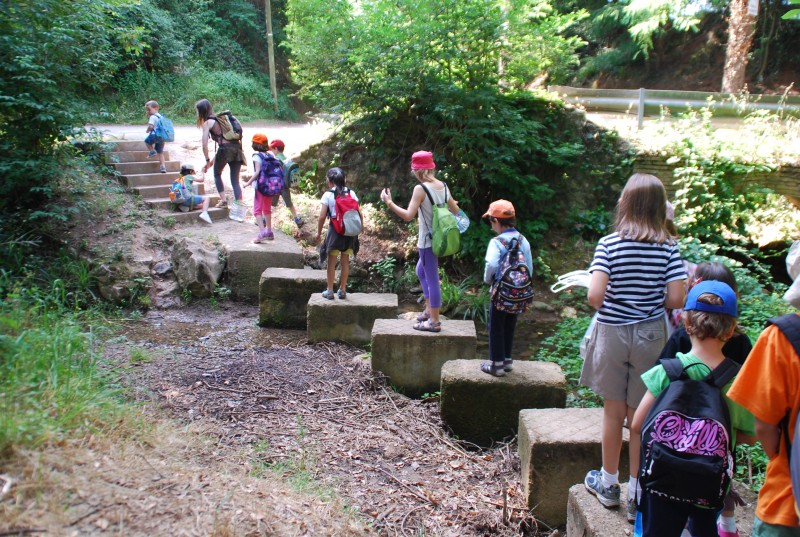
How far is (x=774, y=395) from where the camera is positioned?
1.91 meters

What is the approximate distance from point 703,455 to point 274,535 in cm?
185

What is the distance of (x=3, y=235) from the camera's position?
7363 millimetres

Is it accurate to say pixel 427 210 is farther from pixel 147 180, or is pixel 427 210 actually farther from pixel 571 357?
pixel 147 180

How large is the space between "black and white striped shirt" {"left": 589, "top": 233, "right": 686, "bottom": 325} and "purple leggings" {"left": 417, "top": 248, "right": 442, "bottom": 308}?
2.38 metres

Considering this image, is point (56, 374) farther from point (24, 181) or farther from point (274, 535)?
point (24, 181)

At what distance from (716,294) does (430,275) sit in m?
3.16

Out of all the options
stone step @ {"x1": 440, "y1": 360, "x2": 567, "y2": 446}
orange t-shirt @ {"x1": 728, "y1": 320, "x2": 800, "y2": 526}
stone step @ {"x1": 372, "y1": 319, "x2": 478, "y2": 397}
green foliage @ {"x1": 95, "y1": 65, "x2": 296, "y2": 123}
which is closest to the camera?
orange t-shirt @ {"x1": 728, "y1": 320, "x2": 800, "y2": 526}

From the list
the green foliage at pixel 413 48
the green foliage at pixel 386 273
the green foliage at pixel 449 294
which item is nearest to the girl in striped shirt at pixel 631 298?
the green foliage at pixel 449 294

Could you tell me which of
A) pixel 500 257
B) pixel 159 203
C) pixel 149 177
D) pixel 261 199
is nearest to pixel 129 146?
pixel 149 177

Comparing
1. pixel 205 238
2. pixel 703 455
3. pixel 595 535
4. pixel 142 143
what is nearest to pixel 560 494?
pixel 595 535

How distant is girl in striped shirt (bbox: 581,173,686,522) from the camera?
3025 mm

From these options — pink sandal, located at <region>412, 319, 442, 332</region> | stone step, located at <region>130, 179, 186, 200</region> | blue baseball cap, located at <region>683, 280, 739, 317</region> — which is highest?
stone step, located at <region>130, 179, 186, 200</region>

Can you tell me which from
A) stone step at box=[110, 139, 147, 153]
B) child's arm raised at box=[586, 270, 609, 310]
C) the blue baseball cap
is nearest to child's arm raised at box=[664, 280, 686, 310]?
child's arm raised at box=[586, 270, 609, 310]

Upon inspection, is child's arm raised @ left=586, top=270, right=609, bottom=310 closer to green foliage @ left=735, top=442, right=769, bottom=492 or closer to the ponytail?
green foliage @ left=735, top=442, right=769, bottom=492
